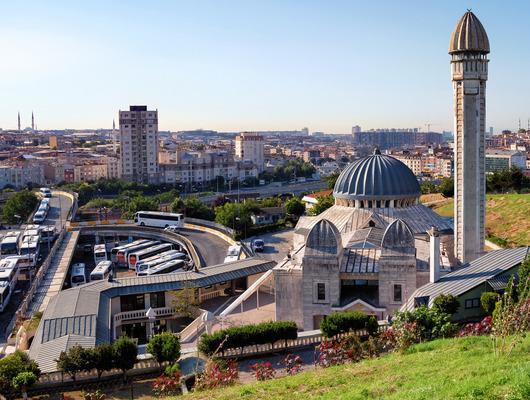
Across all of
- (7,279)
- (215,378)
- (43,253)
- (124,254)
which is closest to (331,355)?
(215,378)

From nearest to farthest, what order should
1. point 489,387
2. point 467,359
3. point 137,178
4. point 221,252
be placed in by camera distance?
point 489,387 → point 467,359 → point 221,252 → point 137,178

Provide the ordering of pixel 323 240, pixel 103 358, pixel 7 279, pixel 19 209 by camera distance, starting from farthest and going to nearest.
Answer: pixel 19 209 < pixel 7 279 < pixel 323 240 < pixel 103 358

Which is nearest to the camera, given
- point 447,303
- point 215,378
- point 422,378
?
point 422,378

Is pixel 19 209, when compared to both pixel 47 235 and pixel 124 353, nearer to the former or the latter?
pixel 47 235

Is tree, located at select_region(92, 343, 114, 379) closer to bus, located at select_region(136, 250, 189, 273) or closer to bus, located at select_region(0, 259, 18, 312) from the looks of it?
bus, located at select_region(0, 259, 18, 312)

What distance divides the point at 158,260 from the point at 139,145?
7280 cm

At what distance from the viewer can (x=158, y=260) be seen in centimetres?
4572

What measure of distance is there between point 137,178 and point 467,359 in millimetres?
106828

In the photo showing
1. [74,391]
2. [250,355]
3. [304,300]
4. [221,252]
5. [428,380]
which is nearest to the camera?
[428,380]

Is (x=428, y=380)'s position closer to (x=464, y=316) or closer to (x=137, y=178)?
(x=464, y=316)

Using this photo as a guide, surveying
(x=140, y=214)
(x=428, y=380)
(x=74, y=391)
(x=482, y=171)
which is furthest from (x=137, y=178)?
(x=428, y=380)

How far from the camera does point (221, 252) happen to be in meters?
47.5

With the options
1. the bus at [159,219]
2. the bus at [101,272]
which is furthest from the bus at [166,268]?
the bus at [159,219]

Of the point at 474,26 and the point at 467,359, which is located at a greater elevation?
the point at 474,26
